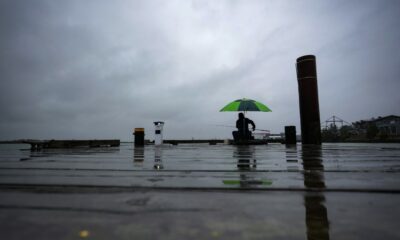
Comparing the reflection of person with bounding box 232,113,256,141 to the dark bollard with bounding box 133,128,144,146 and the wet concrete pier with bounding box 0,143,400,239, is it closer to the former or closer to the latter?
the dark bollard with bounding box 133,128,144,146

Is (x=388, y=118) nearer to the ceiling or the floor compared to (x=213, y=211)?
nearer to the ceiling

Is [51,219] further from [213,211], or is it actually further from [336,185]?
[336,185]

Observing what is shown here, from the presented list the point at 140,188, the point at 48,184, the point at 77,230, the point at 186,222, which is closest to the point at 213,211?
the point at 186,222

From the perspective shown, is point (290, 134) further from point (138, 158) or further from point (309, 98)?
point (138, 158)

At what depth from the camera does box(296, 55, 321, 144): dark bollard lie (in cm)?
932

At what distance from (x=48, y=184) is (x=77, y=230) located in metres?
1.14

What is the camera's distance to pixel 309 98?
30.7 ft

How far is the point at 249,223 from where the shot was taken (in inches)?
32.9

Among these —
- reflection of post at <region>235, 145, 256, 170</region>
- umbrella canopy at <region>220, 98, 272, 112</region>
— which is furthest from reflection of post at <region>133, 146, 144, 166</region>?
umbrella canopy at <region>220, 98, 272, 112</region>

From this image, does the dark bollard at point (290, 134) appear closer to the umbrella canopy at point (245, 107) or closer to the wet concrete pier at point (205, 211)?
the umbrella canopy at point (245, 107)

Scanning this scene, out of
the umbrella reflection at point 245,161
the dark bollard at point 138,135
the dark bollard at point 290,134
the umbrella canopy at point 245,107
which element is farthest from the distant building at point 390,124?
the umbrella reflection at point 245,161

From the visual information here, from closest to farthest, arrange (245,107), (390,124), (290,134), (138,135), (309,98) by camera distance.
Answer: (309,98) < (290,134) < (245,107) < (138,135) < (390,124)

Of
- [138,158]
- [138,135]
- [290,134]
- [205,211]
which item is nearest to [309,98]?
[290,134]

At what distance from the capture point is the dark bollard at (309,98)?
932 centimetres
